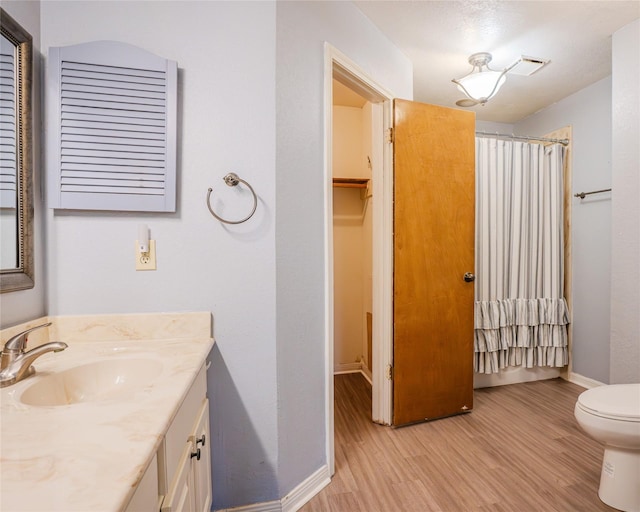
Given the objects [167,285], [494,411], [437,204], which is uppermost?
[437,204]

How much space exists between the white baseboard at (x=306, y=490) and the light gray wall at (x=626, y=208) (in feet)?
6.11

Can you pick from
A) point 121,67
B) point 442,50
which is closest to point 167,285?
point 121,67

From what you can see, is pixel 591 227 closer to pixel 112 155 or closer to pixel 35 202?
pixel 112 155

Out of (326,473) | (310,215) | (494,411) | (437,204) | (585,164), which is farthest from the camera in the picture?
(585,164)

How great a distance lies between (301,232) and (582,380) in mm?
2851

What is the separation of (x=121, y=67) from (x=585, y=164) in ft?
10.8

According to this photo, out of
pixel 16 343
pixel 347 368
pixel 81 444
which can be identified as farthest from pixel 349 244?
pixel 81 444

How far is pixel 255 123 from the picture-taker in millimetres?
1326

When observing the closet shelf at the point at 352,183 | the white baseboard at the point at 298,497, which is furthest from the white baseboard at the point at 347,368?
the closet shelf at the point at 352,183

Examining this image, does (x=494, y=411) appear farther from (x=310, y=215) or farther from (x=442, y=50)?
(x=442, y=50)

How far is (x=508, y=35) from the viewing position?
2.02 m

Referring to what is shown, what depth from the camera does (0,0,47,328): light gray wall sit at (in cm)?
109

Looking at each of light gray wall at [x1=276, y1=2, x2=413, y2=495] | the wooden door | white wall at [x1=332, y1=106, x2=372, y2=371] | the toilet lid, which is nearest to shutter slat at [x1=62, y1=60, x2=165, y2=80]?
light gray wall at [x1=276, y1=2, x2=413, y2=495]

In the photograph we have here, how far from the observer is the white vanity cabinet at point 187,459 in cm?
73
